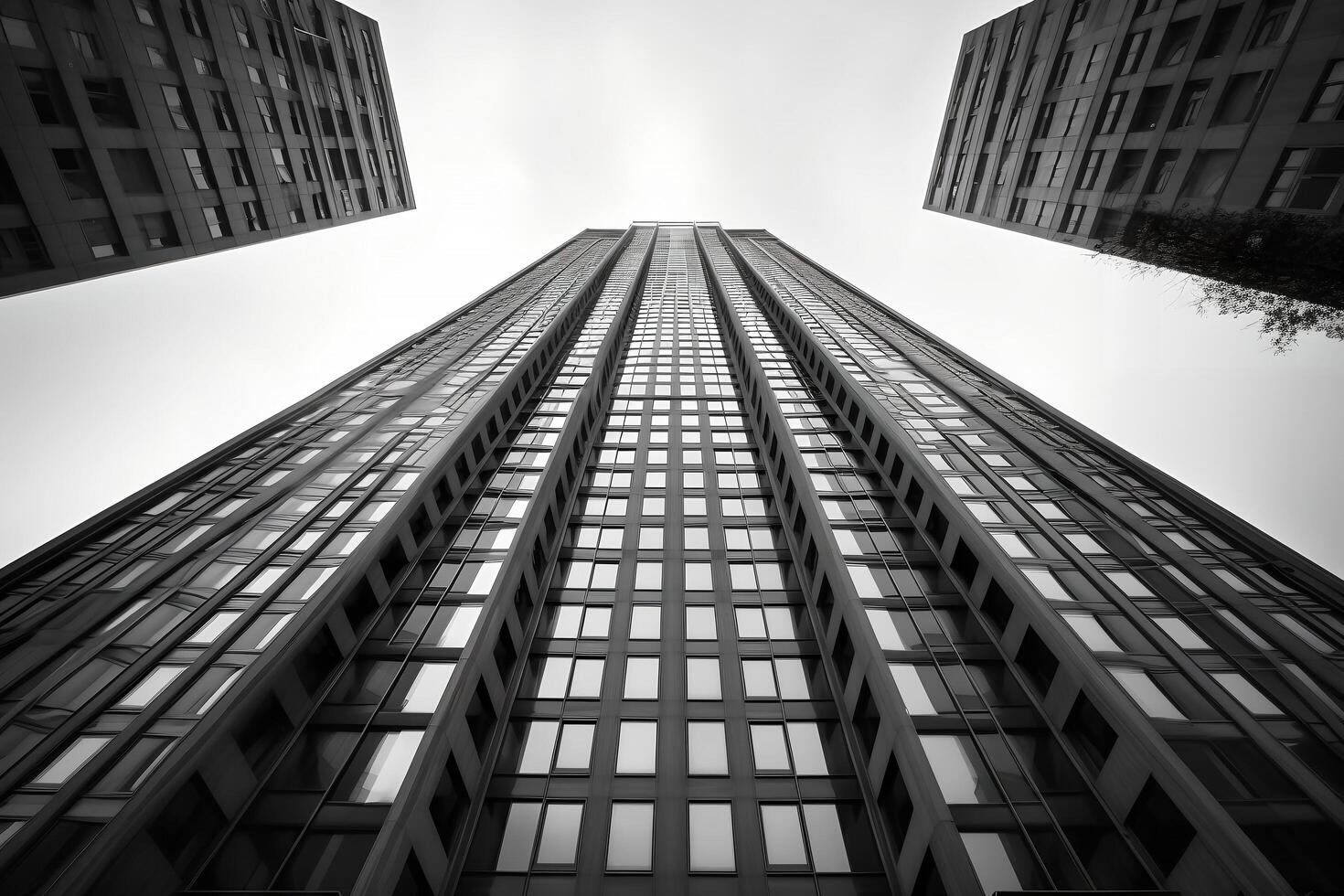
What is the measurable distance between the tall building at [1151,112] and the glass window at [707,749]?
23631 millimetres

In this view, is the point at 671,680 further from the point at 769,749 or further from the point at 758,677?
the point at 769,749

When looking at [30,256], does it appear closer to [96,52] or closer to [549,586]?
[96,52]

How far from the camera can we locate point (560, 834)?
14.9 metres

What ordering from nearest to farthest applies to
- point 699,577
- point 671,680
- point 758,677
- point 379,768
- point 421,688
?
point 379,768 → point 421,688 → point 671,680 → point 758,677 → point 699,577

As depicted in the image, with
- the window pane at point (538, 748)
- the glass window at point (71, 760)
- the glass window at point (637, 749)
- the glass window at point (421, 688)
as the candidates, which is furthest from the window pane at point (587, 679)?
the glass window at point (71, 760)

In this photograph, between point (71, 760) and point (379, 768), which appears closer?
point (71, 760)

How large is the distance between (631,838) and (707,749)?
3592 mm

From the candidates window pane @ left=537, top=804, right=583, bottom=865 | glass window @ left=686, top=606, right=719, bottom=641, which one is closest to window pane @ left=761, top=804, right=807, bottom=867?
window pane @ left=537, top=804, right=583, bottom=865

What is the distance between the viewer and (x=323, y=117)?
36125mm

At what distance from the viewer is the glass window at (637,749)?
16500mm

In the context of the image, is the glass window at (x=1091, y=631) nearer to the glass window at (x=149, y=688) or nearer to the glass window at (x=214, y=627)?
the glass window at (x=149, y=688)

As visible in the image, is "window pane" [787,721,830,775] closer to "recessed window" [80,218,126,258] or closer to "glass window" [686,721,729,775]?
"glass window" [686,721,729,775]

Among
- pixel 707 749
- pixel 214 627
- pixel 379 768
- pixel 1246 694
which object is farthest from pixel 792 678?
pixel 214 627

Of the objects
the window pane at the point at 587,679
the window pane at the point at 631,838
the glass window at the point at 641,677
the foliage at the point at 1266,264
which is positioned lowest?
the window pane at the point at 631,838
